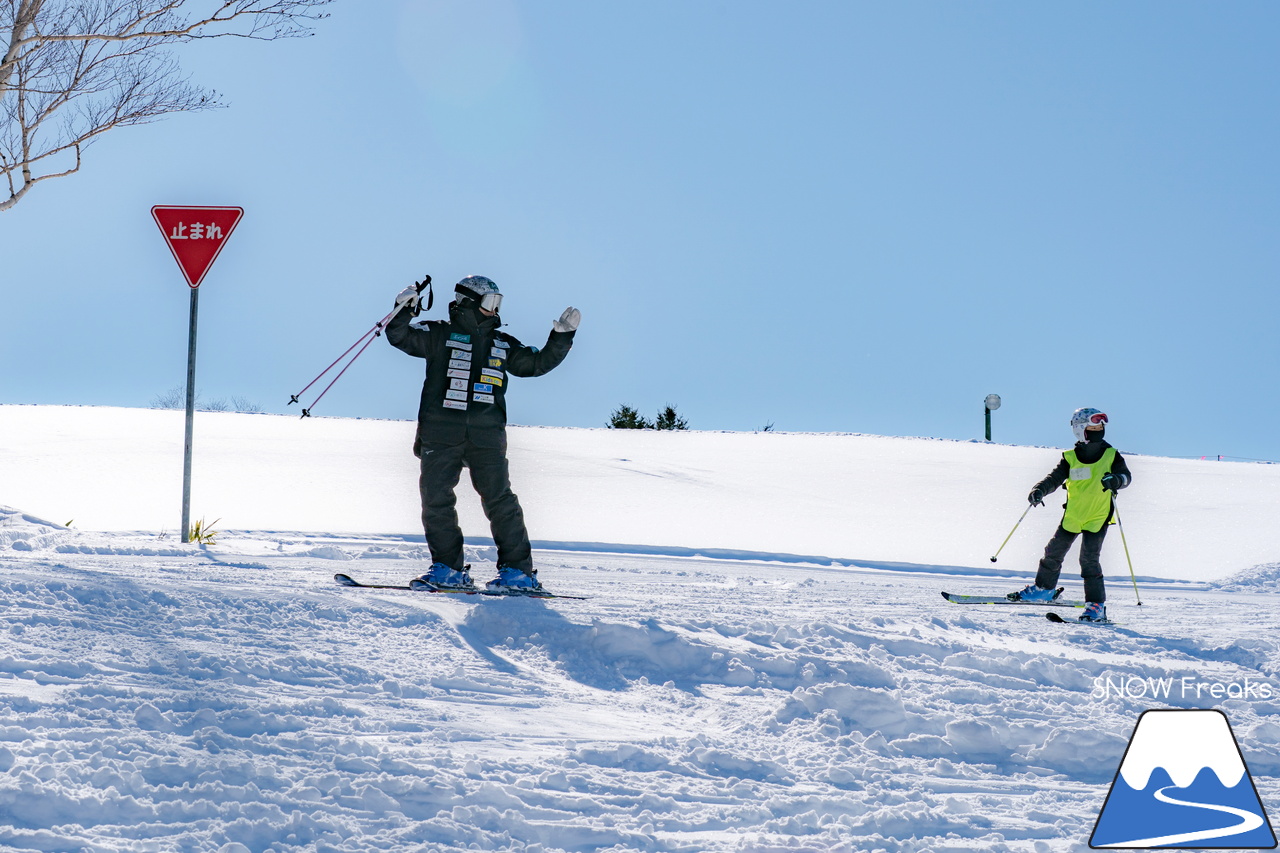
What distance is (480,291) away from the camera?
6781 mm

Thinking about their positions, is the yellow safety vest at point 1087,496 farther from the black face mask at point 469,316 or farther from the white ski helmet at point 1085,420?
the black face mask at point 469,316

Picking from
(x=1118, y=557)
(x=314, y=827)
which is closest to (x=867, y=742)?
(x=314, y=827)

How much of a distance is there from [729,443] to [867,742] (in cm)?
1756

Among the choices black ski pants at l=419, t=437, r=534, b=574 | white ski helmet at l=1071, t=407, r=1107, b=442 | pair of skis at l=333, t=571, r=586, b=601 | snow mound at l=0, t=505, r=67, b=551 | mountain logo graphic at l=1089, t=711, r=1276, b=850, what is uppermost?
white ski helmet at l=1071, t=407, r=1107, b=442

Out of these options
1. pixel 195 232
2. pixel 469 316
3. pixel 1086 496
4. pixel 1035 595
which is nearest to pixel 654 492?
pixel 1035 595

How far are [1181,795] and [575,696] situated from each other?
2.27 metres

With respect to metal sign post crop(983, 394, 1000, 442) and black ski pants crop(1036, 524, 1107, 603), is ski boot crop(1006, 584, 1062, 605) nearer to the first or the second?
black ski pants crop(1036, 524, 1107, 603)

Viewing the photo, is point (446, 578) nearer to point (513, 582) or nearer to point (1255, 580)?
point (513, 582)

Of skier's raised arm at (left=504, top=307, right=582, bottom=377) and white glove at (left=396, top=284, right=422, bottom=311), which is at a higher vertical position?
white glove at (left=396, top=284, right=422, bottom=311)

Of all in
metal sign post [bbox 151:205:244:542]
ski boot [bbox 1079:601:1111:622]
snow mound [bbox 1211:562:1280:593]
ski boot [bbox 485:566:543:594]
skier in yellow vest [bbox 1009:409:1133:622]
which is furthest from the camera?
snow mound [bbox 1211:562:1280:593]

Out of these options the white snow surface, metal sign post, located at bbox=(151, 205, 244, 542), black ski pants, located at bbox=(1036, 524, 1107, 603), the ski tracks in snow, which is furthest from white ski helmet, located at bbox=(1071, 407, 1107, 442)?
metal sign post, located at bbox=(151, 205, 244, 542)

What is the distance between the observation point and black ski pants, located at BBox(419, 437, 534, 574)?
6.63m

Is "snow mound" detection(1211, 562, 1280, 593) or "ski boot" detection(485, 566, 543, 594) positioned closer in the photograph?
"ski boot" detection(485, 566, 543, 594)

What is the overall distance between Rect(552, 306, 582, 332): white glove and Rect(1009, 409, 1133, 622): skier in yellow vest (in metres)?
4.03
